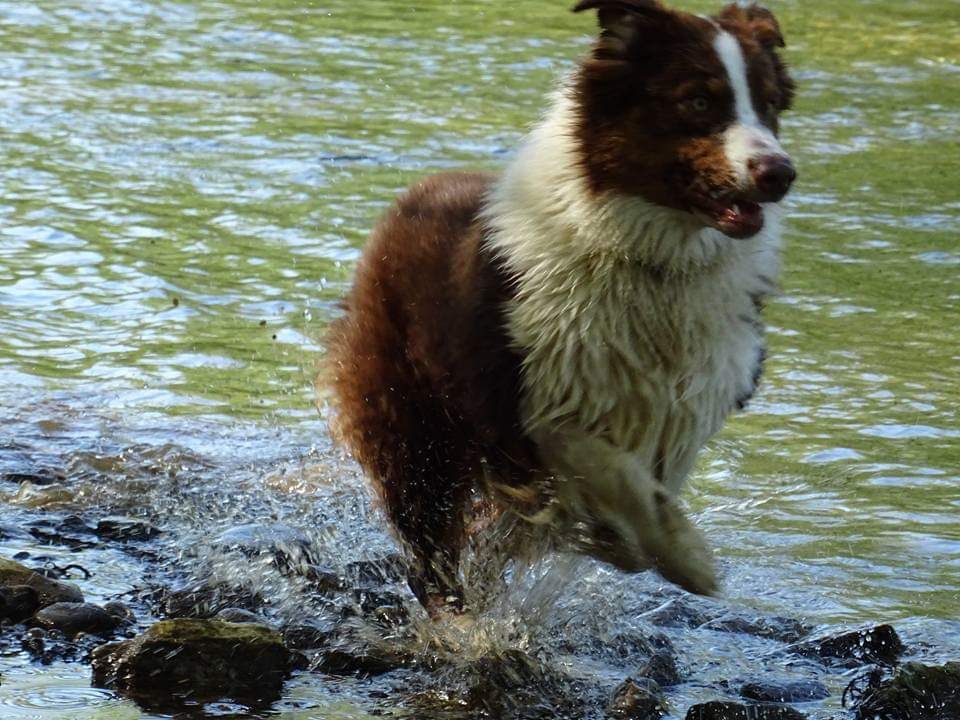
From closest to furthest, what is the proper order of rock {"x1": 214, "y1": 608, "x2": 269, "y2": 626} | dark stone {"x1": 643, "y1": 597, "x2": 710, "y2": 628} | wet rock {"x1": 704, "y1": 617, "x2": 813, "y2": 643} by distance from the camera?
rock {"x1": 214, "y1": 608, "x2": 269, "y2": 626} → wet rock {"x1": 704, "y1": 617, "x2": 813, "y2": 643} → dark stone {"x1": 643, "y1": 597, "x2": 710, "y2": 628}

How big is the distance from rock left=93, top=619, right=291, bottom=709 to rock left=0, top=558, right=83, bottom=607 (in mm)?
431

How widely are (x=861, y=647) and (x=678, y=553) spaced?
28.0 inches

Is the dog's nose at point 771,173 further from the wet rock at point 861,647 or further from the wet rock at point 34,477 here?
the wet rock at point 34,477

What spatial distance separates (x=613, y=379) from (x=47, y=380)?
3.76 metres

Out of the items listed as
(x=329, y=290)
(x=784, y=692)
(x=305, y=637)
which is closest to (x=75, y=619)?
(x=305, y=637)

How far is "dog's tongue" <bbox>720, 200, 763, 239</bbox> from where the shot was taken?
5.30 metres

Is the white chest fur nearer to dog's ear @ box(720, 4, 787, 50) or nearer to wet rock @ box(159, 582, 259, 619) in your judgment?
dog's ear @ box(720, 4, 787, 50)

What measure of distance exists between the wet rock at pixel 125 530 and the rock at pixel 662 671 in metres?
2.04

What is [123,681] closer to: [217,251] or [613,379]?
[613,379]

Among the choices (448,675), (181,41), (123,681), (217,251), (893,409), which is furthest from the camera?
(181,41)

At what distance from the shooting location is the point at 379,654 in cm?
572

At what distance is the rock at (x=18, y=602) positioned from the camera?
18.7 feet

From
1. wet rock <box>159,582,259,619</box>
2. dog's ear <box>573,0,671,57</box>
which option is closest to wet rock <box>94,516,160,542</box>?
wet rock <box>159,582,259,619</box>

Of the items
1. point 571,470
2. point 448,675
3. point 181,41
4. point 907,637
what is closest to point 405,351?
point 571,470
